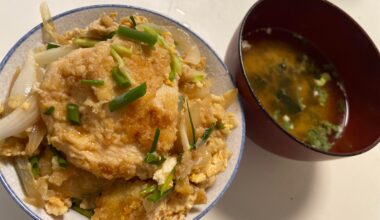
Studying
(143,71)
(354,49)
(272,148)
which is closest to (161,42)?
(143,71)

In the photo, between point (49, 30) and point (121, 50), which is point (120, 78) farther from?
point (49, 30)

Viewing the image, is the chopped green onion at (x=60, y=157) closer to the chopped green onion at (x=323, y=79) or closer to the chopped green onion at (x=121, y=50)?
the chopped green onion at (x=121, y=50)

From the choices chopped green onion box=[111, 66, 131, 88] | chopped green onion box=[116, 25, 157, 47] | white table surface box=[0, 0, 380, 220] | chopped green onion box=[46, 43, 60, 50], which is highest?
chopped green onion box=[116, 25, 157, 47]

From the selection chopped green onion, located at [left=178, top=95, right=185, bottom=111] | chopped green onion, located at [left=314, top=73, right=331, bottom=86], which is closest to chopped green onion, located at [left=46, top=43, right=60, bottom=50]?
chopped green onion, located at [left=178, top=95, right=185, bottom=111]

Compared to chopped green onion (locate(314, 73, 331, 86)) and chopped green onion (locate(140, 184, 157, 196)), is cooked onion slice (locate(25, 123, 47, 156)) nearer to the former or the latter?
chopped green onion (locate(140, 184, 157, 196))

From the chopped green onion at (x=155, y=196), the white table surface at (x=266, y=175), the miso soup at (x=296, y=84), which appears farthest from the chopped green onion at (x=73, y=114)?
the miso soup at (x=296, y=84)

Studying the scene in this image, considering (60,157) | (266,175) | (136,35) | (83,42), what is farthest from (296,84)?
(60,157)

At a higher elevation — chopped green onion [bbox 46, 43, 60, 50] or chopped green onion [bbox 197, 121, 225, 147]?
chopped green onion [bbox 46, 43, 60, 50]
